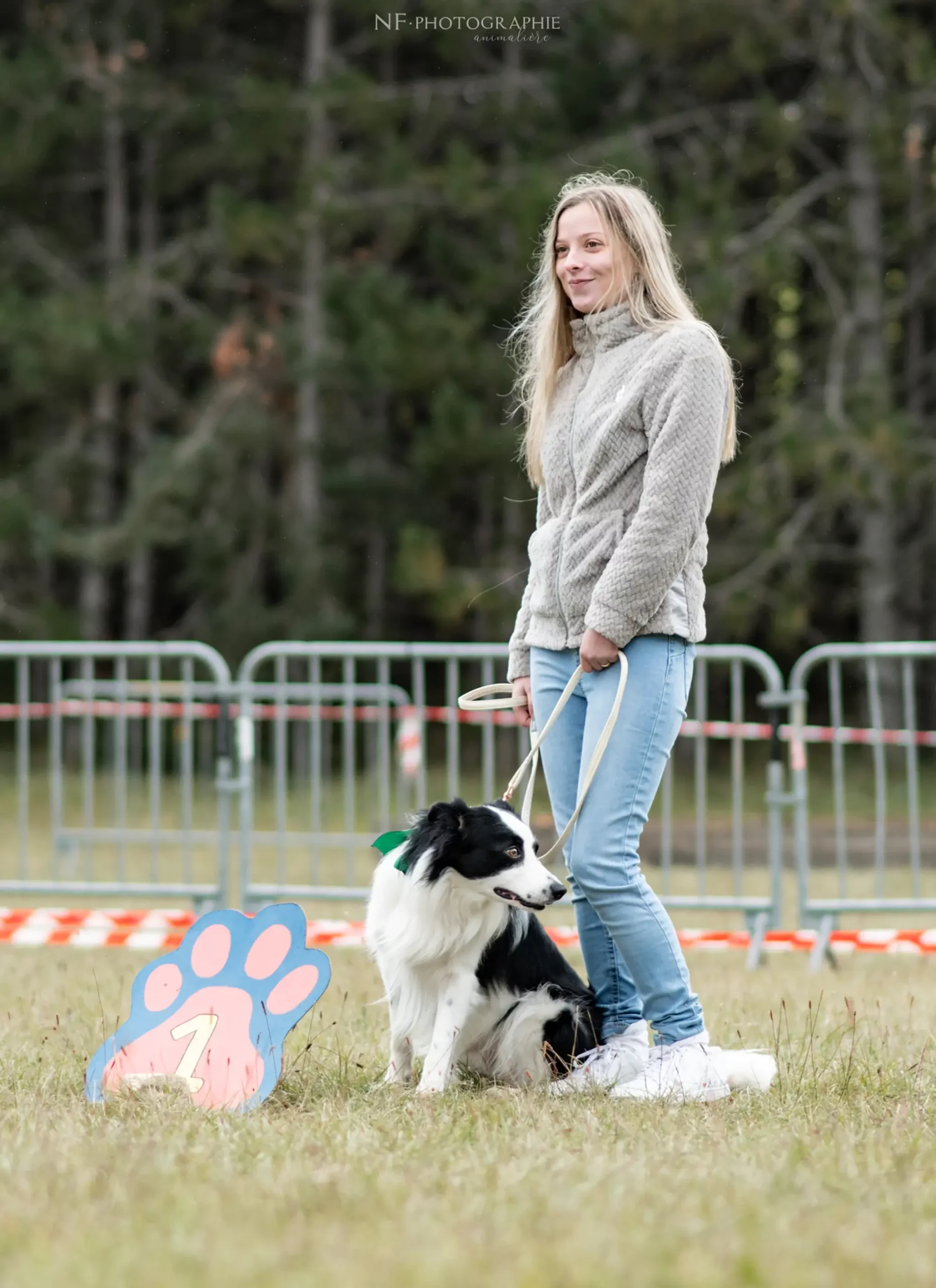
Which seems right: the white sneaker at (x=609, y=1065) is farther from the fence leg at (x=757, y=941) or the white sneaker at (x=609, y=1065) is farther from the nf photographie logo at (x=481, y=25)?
the nf photographie logo at (x=481, y=25)

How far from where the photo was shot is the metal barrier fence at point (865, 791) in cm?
716

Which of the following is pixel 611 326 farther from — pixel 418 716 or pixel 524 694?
pixel 418 716

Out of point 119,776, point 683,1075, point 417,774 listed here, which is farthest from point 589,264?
point 417,774

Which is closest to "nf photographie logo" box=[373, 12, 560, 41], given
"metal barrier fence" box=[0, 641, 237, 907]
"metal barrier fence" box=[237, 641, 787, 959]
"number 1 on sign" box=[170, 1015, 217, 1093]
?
"metal barrier fence" box=[237, 641, 787, 959]

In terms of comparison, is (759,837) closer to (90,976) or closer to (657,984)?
(90,976)

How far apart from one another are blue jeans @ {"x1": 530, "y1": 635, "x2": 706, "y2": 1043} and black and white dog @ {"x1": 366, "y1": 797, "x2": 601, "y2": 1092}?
0.18m

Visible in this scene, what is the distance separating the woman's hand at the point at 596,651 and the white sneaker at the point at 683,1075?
967mm

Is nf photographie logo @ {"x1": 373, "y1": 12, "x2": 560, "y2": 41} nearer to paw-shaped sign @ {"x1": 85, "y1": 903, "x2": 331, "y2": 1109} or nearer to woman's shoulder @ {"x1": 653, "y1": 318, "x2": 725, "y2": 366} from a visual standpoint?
woman's shoulder @ {"x1": 653, "y1": 318, "x2": 725, "y2": 366}

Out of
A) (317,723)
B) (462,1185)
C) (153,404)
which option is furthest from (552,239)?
(153,404)

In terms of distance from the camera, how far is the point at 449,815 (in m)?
4.09

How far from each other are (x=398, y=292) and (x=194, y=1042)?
47.8ft

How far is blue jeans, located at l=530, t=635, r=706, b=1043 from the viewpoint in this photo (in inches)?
151

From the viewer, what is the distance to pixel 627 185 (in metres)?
4.20

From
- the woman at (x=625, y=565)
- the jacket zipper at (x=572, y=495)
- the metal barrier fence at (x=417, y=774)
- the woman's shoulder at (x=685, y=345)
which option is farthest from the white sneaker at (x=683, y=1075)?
the metal barrier fence at (x=417, y=774)
